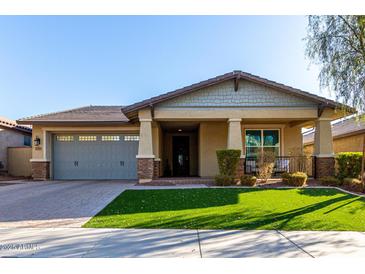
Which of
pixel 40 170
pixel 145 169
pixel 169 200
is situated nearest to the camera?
pixel 169 200

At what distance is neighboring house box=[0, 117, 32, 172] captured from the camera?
57.9 feet

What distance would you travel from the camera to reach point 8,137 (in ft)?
60.2

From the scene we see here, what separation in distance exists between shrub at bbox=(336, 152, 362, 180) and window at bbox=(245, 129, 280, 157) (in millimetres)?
3923

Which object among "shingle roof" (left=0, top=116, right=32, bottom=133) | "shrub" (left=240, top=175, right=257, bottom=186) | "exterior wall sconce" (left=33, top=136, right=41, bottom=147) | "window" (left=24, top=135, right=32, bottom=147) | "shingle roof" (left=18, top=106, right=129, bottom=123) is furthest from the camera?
"window" (left=24, top=135, right=32, bottom=147)

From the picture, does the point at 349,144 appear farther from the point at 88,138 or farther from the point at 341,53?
the point at 88,138

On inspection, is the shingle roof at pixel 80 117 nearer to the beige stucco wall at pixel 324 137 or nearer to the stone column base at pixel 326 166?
the beige stucco wall at pixel 324 137

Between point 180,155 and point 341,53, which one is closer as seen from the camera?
point 341,53

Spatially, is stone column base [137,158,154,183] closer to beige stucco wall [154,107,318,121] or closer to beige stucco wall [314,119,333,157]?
beige stucco wall [154,107,318,121]

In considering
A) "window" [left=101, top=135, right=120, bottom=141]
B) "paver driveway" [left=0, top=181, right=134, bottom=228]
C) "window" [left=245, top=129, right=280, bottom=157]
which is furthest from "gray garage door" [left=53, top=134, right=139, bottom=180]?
"window" [left=245, top=129, right=280, bottom=157]

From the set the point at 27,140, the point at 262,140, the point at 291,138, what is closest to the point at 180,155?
the point at 262,140

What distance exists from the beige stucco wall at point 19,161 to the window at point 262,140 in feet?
46.8

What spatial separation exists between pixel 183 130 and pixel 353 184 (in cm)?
1073

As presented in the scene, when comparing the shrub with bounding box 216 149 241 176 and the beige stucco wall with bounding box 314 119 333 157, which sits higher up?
the beige stucco wall with bounding box 314 119 333 157
